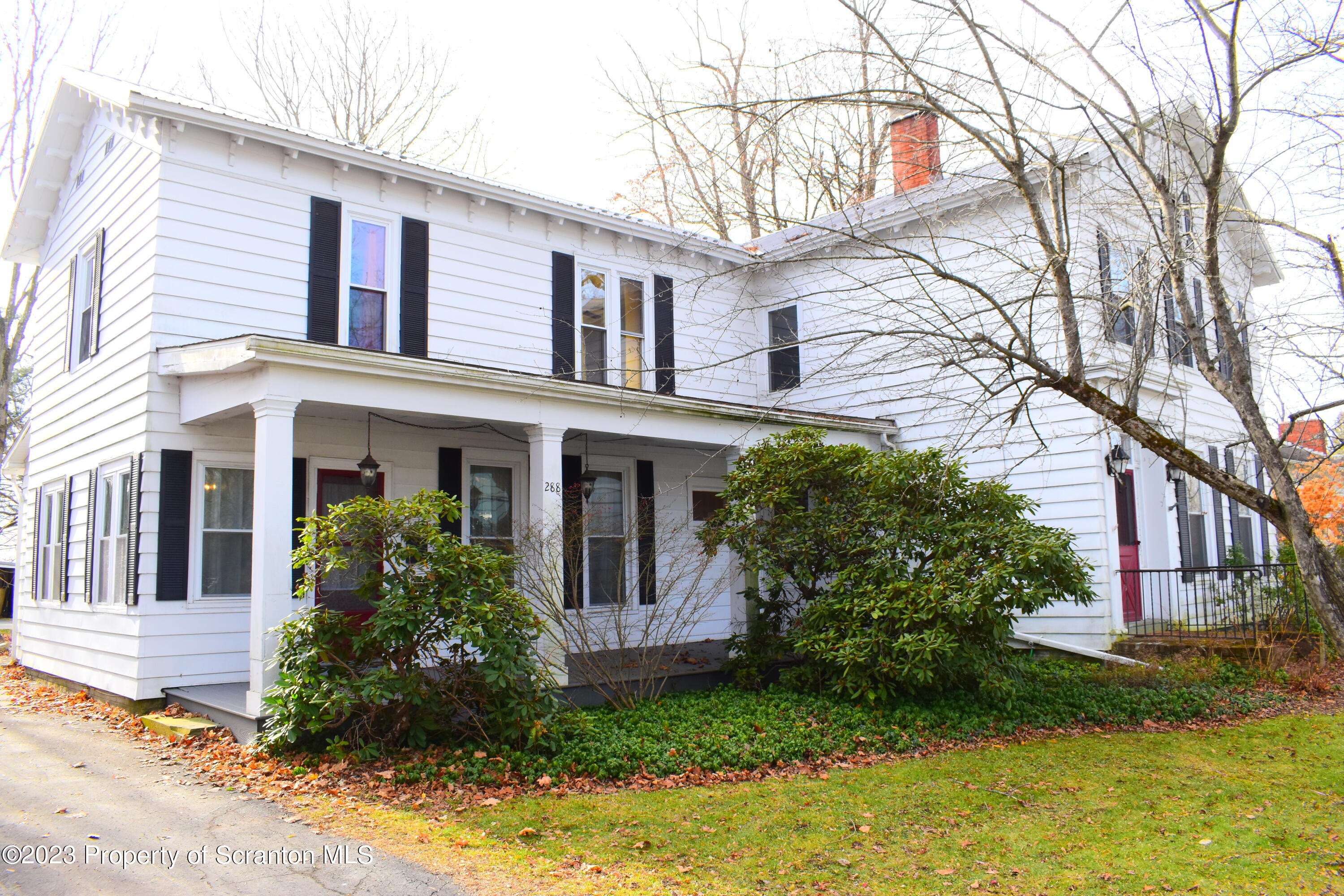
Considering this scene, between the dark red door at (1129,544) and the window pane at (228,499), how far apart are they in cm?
1042

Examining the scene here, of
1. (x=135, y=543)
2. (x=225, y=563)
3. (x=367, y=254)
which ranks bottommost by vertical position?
(x=225, y=563)

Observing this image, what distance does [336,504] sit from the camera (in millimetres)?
9344

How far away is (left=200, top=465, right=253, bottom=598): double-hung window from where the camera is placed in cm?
880

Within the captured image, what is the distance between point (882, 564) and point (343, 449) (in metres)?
5.86

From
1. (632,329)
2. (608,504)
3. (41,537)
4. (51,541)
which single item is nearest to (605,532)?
(608,504)

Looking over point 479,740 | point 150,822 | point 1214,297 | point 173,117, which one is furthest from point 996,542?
point 173,117

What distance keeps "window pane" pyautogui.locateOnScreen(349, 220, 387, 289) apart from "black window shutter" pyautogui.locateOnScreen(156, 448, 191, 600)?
2.67 meters

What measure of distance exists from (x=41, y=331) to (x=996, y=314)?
1346 cm

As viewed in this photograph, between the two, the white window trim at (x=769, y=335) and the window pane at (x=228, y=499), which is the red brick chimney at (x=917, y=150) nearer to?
the white window trim at (x=769, y=335)

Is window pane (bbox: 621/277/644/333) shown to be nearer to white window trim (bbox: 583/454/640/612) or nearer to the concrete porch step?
white window trim (bbox: 583/454/640/612)

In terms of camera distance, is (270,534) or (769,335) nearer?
(270,534)

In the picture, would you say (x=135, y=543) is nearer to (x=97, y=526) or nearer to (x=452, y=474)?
(x=97, y=526)

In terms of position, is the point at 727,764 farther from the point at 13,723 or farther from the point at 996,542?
the point at 13,723

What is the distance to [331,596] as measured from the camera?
9445 mm
